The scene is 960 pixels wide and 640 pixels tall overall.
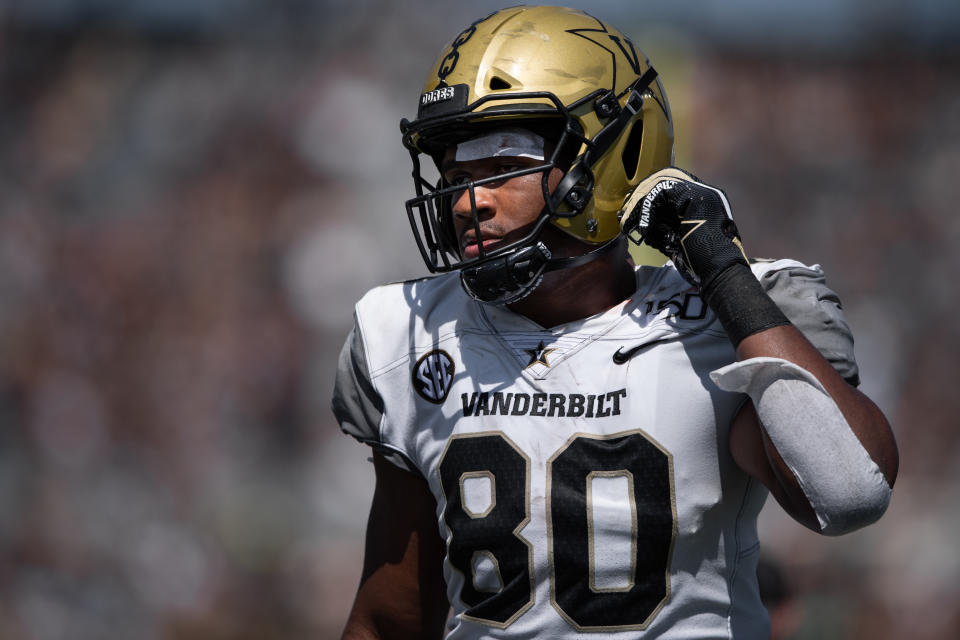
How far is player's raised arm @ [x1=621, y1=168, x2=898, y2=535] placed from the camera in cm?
138

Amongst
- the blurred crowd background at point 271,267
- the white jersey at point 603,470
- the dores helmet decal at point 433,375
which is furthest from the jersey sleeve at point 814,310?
the blurred crowd background at point 271,267

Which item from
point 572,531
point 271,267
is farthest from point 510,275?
point 271,267

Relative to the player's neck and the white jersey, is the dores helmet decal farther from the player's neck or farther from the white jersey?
the player's neck

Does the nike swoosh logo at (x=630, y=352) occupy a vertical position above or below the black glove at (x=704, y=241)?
below

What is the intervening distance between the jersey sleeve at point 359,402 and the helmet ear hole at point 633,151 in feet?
1.88

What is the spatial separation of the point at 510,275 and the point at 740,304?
1.26 ft

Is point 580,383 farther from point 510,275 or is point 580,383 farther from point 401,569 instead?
point 401,569

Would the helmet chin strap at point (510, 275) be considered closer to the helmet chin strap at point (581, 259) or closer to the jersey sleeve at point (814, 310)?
the helmet chin strap at point (581, 259)

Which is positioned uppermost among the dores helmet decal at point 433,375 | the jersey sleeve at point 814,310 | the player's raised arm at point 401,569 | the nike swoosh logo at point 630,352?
the jersey sleeve at point 814,310

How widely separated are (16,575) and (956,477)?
4.55 metres

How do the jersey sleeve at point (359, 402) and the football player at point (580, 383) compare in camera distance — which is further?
the jersey sleeve at point (359, 402)

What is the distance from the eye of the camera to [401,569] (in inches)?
73.3

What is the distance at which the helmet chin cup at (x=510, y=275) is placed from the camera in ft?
5.51

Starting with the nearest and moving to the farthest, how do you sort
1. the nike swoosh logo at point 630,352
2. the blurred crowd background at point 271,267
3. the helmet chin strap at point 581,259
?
the nike swoosh logo at point 630,352, the helmet chin strap at point 581,259, the blurred crowd background at point 271,267
